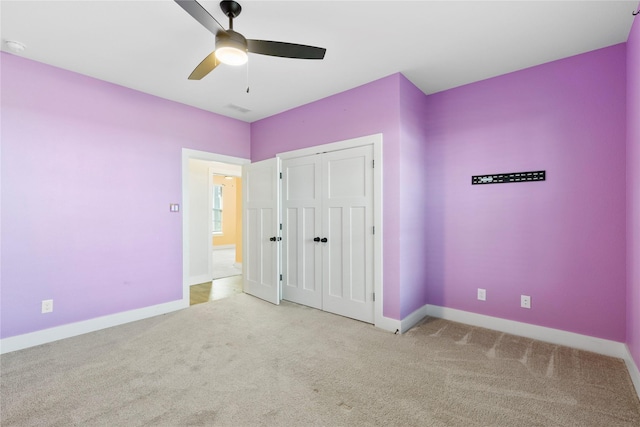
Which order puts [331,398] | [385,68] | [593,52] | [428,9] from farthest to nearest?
1. [385,68]
2. [593,52]
3. [428,9]
4. [331,398]

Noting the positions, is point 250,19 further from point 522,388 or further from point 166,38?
point 522,388

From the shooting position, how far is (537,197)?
2920 millimetres

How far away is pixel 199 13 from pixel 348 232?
2519 millimetres

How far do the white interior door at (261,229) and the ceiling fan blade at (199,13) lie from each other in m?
2.33

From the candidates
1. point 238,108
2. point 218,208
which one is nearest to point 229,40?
point 238,108

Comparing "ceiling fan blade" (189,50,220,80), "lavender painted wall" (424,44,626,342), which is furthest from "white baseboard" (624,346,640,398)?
"ceiling fan blade" (189,50,220,80)

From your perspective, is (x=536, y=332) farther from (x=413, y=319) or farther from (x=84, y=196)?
(x=84, y=196)

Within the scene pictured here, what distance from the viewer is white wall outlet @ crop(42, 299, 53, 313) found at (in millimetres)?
2885

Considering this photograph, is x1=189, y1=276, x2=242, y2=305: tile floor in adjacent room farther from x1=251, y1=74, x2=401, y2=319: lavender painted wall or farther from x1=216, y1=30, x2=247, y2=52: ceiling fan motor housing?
x1=216, y1=30, x2=247, y2=52: ceiling fan motor housing

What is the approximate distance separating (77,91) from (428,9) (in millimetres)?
3538

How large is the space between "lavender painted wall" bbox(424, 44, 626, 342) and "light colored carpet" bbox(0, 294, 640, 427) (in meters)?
0.50

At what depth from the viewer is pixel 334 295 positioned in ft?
11.9

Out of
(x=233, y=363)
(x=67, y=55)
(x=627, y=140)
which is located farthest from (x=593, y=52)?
(x=67, y=55)

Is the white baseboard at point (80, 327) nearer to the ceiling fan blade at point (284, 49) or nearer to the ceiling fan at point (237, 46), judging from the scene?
the ceiling fan at point (237, 46)
